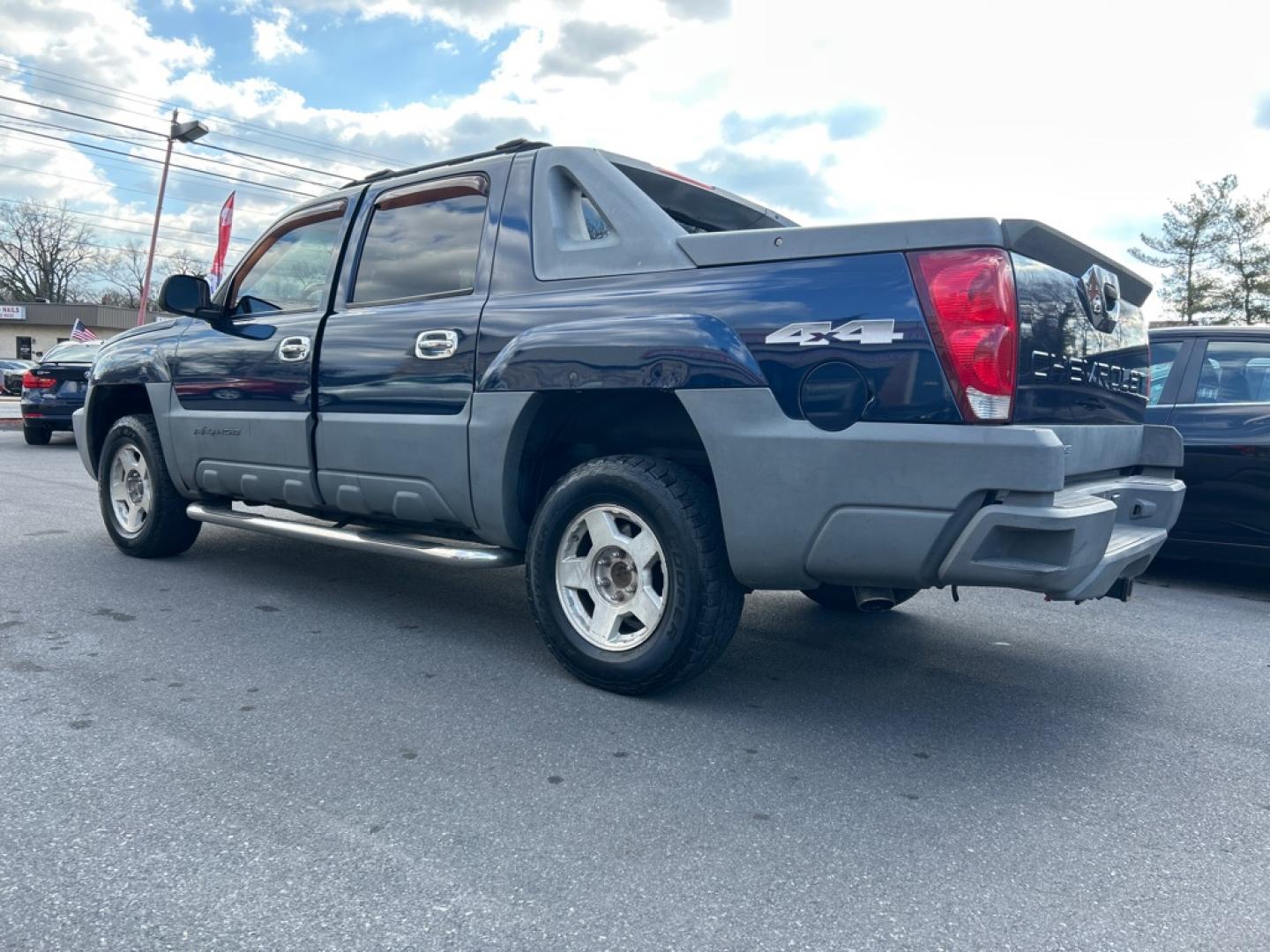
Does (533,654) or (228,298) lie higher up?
(228,298)

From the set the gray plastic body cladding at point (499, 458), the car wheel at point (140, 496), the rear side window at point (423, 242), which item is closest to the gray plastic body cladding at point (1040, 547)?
the gray plastic body cladding at point (499, 458)

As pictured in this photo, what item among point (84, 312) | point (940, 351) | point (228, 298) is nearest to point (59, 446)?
point (228, 298)

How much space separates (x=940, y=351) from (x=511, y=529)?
1762mm

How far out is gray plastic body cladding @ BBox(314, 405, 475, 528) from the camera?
3.83 m

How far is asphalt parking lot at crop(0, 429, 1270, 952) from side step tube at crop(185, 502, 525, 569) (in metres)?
0.39

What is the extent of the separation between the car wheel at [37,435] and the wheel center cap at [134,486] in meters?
9.17

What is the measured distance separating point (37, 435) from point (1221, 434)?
14.1m

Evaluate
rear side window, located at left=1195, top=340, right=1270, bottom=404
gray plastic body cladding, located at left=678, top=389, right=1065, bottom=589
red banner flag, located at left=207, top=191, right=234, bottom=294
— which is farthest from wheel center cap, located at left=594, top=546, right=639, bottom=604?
red banner flag, located at left=207, top=191, right=234, bottom=294

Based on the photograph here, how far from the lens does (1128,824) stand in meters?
2.59

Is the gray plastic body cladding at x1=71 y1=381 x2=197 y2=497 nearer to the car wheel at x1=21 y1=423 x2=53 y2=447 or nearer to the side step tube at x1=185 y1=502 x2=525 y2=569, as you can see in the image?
the side step tube at x1=185 y1=502 x2=525 y2=569

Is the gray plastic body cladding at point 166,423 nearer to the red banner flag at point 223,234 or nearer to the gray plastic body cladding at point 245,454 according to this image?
the gray plastic body cladding at point 245,454

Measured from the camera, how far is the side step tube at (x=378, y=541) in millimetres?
3803

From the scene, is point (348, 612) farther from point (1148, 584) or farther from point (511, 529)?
point (1148, 584)

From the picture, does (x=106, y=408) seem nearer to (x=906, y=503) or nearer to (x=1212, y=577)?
(x=906, y=503)
